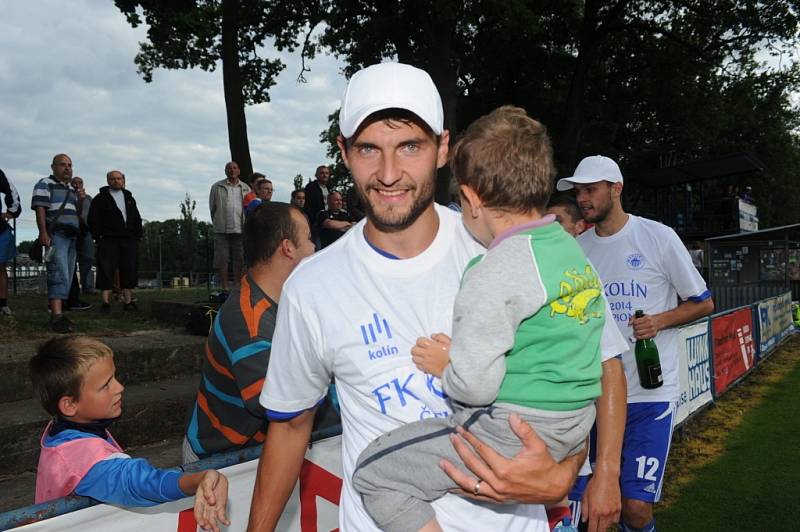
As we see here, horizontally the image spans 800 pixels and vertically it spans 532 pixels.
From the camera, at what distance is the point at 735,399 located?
9.37 meters

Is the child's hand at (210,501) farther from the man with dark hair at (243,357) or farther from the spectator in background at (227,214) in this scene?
the spectator in background at (227,214)

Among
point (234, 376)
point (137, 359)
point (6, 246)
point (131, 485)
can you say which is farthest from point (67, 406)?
point (6, 246)

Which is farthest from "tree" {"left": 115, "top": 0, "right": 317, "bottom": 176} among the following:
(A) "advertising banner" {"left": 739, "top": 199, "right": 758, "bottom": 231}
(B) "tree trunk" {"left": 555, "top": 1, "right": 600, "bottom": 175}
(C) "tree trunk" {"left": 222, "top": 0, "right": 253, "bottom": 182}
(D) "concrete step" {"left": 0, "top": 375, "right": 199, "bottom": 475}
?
(A) "advertising banner" {"left": 739, "top": 199, "right": 758, "bottom": 231}

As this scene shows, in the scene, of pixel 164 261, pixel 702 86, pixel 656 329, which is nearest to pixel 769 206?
pixel 702 86

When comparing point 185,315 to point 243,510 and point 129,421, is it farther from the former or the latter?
point 243,510

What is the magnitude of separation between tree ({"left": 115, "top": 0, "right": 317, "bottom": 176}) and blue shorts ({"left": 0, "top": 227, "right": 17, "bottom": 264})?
608 cm

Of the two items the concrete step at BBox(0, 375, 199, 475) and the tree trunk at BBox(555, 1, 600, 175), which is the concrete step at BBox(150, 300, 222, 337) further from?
the tree trunk at BBox(555, 1, 600, 175)

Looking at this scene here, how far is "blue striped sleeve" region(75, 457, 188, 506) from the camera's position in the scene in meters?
2.12

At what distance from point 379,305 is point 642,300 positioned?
2.79 metres

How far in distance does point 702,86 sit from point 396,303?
2826 centimetres

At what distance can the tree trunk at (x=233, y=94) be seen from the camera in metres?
13.4

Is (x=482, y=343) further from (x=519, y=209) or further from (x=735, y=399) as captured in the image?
(x=735, y=399)

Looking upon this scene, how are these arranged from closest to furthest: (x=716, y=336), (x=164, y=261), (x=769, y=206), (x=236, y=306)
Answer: (x=236, y=306) → (x=716, y=336) → (x=769, y=206) → (x=164, y=261)

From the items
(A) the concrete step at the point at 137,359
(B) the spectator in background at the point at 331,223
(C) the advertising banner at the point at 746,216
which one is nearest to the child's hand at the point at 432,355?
(A) the concrete step at the point at 137,359
